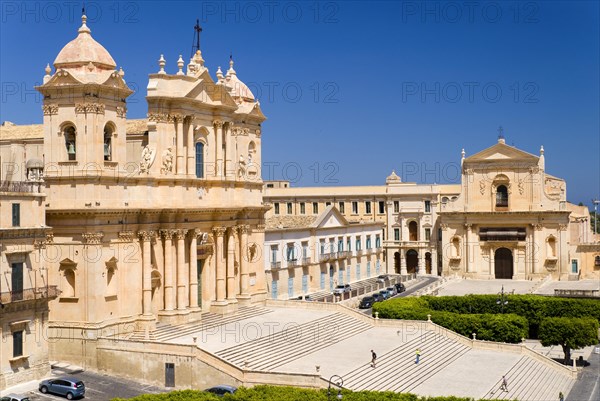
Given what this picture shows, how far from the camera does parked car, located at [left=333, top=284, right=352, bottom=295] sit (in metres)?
70.1

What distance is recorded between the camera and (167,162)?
45.8m

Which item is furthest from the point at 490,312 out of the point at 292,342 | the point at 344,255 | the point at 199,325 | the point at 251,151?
the point at 199,325

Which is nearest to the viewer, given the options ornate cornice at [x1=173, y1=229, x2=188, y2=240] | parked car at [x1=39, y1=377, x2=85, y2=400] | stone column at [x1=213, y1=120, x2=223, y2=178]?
parked car at [x1=39, y1=377, x2=85, y2=400]

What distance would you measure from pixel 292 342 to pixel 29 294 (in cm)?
1488

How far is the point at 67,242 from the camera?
133ft

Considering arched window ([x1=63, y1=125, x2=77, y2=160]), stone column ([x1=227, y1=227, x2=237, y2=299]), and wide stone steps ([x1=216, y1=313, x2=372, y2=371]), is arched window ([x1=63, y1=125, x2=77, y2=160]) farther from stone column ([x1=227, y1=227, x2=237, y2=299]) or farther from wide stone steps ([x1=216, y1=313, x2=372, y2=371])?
stone column ([x1=227, y1=227, x2=237, y2=299])

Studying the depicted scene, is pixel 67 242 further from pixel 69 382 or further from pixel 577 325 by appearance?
pixel 577 325

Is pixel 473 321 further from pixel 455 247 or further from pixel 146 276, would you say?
pixel 455 247

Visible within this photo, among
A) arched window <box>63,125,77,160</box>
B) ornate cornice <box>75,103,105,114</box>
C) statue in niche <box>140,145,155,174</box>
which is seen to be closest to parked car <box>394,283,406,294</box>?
statue in niche <box>140,145,155,174</box>

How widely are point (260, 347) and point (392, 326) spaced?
12.6 meters

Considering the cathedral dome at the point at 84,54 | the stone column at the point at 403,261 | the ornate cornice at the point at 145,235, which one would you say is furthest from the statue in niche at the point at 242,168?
the stone column at the point at 403,261

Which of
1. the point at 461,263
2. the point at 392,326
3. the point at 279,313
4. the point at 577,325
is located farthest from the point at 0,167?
the point at 461,263

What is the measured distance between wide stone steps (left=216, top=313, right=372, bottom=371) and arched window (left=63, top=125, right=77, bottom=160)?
1263 centimetres

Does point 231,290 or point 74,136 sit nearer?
point 74,136
